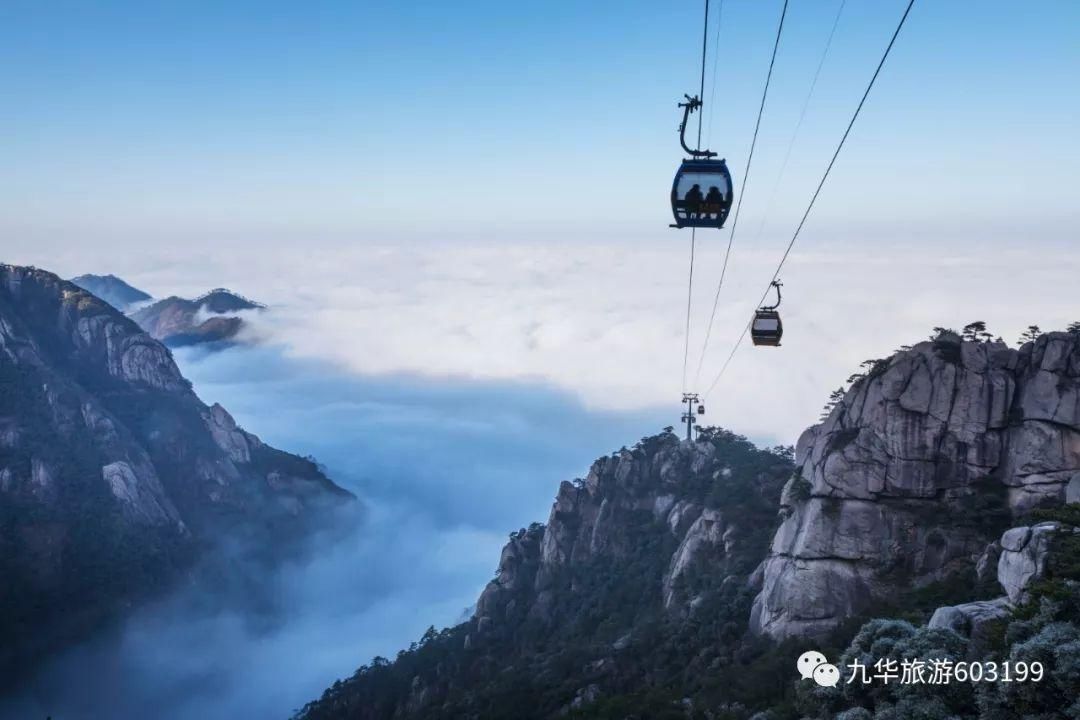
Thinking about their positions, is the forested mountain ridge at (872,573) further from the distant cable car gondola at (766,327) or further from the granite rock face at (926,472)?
the distant cable car gondola at (766,327)

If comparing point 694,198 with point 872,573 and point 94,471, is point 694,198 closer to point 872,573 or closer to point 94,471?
point 872,573

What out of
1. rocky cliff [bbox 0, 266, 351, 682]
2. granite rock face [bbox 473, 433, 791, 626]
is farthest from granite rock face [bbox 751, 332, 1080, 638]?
rocky cliff [bbox 0, 266, 351, 682]

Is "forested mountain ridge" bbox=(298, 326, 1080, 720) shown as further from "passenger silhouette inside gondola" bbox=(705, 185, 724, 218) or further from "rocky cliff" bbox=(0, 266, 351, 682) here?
"rocky cliff" bbox=(0, 266, 351, 682)

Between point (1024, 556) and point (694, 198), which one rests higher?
point (694, 198)

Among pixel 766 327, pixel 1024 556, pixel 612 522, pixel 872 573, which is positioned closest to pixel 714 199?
pixel 766 327

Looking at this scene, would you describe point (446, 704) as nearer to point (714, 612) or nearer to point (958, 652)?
point (714, 612)
